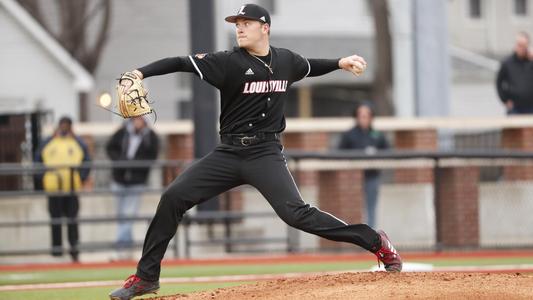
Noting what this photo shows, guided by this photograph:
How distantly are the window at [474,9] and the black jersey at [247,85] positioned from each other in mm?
29696

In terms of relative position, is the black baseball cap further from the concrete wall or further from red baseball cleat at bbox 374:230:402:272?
the concrete wall

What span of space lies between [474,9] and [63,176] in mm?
24497

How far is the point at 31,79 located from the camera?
85.1 feet

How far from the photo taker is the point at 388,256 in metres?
9.98

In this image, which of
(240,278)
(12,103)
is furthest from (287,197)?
(12,103)

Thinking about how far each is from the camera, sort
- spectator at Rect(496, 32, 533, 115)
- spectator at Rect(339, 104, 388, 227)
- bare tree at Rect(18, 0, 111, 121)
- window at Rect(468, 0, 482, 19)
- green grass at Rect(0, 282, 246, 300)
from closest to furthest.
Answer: green grass at Rect(0, 282, 246, 300) < spectator at Rect(339, 104, 388, 227) < spectator at Rect(496, 32, 533, 115) < bare tree at Rect(18, 0, 111, 121) < window at Rect(468, 0, 482, 19)

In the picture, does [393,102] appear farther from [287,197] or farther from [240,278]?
[287,197]

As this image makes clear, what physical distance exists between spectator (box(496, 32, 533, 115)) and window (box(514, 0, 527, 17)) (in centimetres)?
2052

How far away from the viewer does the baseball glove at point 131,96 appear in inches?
363

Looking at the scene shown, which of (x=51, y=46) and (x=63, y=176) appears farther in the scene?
(x=51, y=46)

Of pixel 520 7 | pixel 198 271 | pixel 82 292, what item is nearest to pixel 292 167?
pixel 198 271

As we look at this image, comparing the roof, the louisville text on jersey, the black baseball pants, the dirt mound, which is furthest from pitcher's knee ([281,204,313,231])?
the roof

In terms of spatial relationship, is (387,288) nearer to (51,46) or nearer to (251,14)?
(251,14)

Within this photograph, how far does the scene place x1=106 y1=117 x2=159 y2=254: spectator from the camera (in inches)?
653
